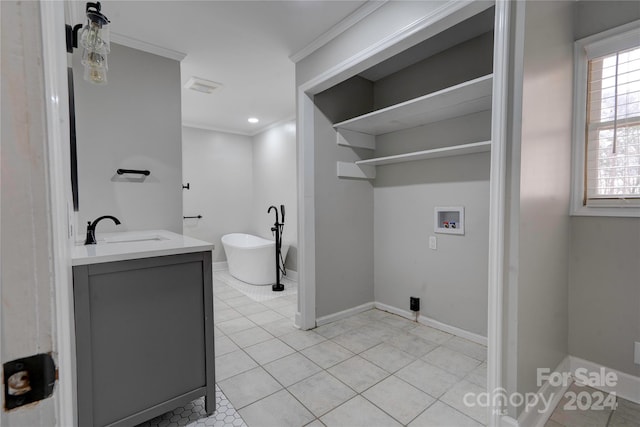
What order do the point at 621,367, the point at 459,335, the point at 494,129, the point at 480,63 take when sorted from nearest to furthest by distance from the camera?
the point at 494,129, the point at 621,367, the point at 480,63, the point at 459,335

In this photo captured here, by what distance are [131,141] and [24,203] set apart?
2.66 m

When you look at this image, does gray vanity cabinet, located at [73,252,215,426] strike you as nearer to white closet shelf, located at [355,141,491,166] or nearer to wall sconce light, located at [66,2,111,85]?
wall sconce light, located at [66,2,111,85]

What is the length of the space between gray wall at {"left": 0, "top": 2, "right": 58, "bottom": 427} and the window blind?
2757mm

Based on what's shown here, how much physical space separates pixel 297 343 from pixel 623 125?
2824 mm

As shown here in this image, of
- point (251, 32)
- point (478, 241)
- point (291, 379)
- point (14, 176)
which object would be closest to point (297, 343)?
point (291, 379)

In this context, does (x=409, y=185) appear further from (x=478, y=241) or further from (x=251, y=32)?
(x=251, y=32)

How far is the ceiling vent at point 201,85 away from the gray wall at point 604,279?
3365 millimetres

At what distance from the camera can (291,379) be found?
2.03m

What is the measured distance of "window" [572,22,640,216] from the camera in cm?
186

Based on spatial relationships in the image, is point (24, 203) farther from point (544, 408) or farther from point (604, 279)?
point (604, 279)

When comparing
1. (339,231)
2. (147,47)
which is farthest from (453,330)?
(147,47)

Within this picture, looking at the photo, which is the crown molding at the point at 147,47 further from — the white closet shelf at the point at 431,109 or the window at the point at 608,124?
the window at the point at 608,124

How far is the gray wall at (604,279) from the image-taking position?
185cm

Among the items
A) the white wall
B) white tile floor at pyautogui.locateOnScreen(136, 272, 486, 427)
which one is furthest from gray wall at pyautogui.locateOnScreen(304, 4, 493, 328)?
the white wall
